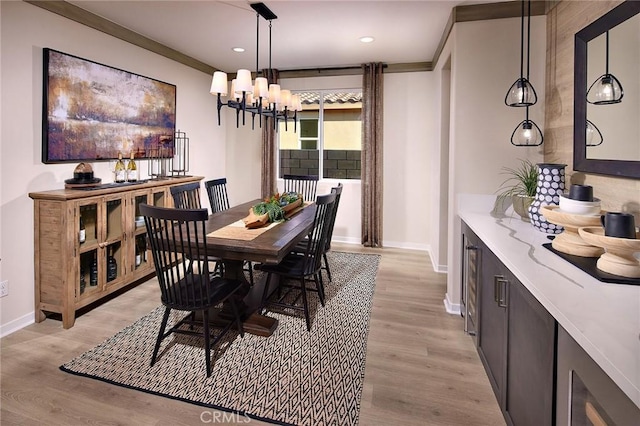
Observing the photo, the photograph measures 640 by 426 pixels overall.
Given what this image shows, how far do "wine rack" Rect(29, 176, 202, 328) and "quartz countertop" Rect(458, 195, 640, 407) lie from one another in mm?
2954

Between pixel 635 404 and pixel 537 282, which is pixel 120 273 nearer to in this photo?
pixel 537 282

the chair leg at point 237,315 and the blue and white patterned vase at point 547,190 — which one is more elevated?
the blue and white patterned vase at point 547,190

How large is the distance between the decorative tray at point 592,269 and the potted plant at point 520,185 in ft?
2.80

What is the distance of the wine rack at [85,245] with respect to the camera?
2762 mm

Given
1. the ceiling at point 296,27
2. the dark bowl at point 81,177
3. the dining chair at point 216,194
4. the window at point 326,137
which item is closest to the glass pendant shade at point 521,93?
the ceiling at point 296,27

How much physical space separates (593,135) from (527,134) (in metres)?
0.55

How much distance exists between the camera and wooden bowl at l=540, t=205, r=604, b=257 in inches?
63.2

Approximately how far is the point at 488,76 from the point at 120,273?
11.9 ft

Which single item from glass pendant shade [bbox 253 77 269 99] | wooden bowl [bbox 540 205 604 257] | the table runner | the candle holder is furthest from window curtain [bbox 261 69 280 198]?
wooden bowl [bbox 540 205 604 257]

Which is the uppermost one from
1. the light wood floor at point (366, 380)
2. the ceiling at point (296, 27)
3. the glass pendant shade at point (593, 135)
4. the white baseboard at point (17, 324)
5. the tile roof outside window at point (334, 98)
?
the ceiling at point (296, 27)

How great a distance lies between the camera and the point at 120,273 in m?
3.33

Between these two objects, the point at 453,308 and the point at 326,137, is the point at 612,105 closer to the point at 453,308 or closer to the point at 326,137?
the point at 453,308

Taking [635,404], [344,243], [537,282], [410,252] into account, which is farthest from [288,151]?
[635,404]

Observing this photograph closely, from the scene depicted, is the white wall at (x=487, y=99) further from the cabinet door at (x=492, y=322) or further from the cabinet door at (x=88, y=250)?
the cabinet door at (x=88, y=250)
